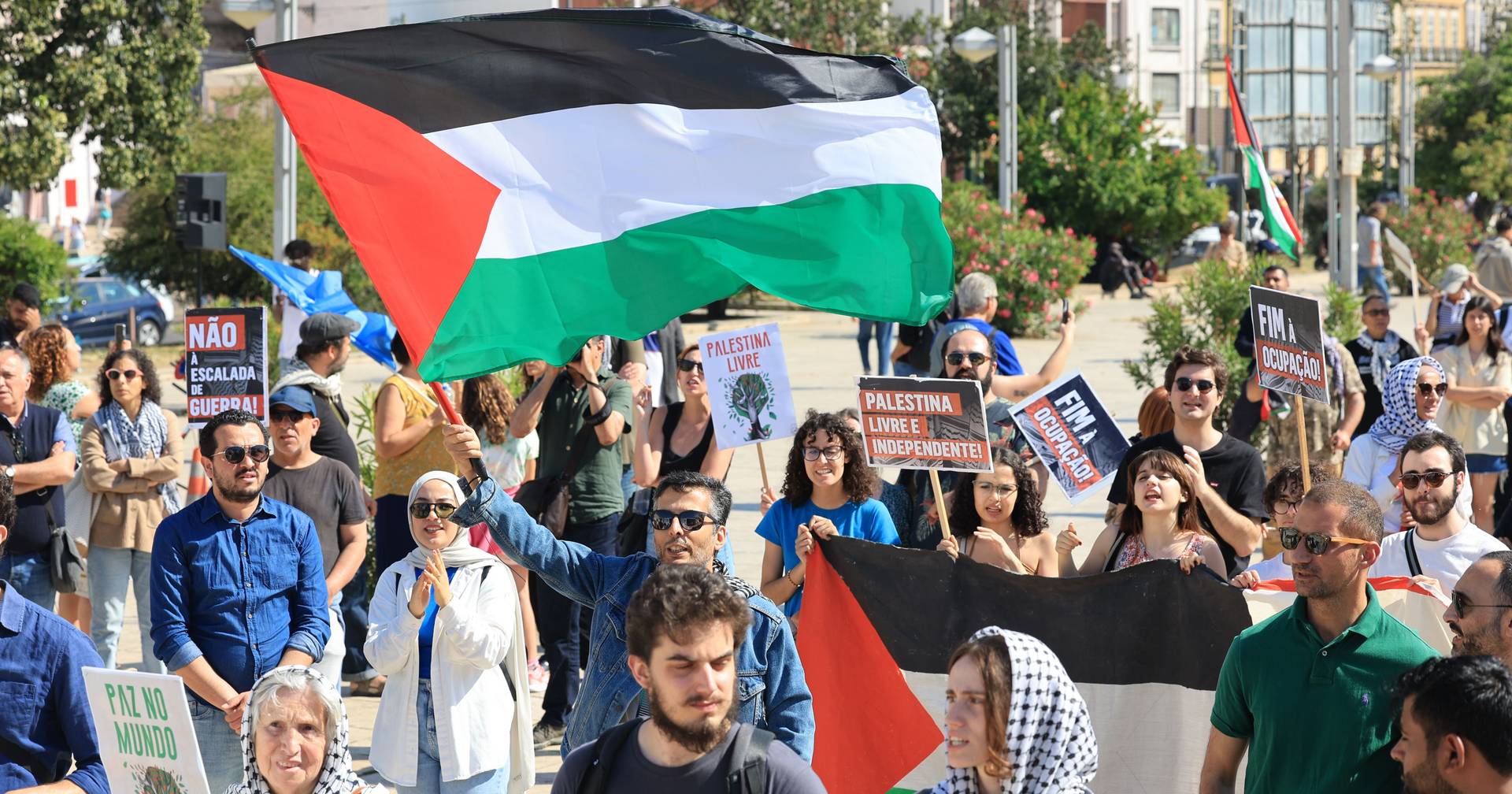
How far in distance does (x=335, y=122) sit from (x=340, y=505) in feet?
7.00

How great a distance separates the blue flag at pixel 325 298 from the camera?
11211mm

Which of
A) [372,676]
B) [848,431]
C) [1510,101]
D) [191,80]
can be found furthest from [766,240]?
[1510,101]

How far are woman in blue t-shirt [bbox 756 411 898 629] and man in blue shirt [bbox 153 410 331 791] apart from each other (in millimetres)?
1724

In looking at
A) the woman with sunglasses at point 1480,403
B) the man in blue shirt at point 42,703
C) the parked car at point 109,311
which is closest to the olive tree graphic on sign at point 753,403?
the man in blue shirt at point 42,703

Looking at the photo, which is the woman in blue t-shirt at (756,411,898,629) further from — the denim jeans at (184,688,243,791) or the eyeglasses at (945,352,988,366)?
the denim jeans at (184,688,243,791)

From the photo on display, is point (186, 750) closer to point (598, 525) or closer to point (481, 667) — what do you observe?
point (481, 667)

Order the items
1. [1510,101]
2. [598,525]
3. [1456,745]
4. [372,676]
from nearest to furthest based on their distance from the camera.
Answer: [1456,745] → [598,525] → [372,676] → [1510,101]

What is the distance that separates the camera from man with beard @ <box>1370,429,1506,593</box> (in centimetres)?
615

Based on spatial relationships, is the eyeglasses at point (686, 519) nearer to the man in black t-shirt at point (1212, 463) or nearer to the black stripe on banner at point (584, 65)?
the black stripe on banner at point (584, 65)

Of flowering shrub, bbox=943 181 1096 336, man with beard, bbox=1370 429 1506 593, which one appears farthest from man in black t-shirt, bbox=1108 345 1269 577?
flowering shrub, bbox=943 181 1096 336

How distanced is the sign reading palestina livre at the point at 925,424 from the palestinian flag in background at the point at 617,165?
621 mm

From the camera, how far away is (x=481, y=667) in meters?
6.00

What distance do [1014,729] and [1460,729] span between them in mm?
922

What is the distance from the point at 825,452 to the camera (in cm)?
675
